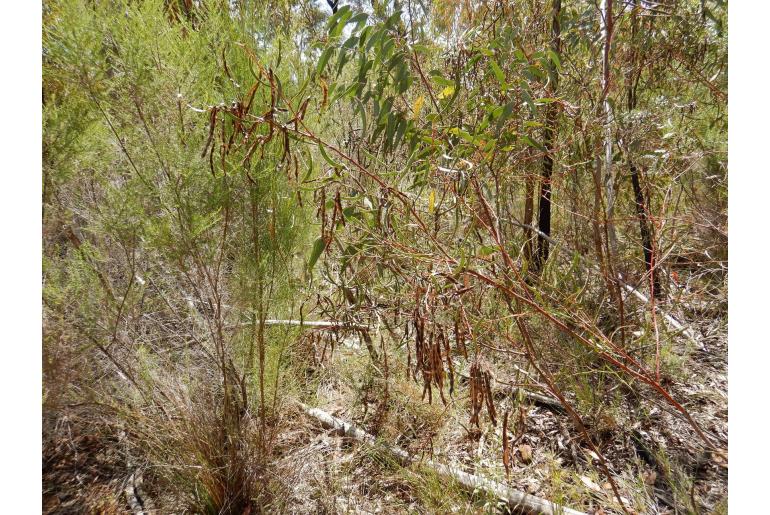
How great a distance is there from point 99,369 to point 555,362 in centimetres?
194

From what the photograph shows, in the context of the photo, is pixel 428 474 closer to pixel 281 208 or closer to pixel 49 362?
pixel 281 208

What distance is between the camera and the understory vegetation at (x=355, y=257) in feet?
4.95

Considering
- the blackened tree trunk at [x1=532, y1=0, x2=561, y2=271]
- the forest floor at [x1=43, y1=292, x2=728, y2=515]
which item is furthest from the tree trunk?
the forest floor at [x1=43, y1=292, x2=728, y2=515]

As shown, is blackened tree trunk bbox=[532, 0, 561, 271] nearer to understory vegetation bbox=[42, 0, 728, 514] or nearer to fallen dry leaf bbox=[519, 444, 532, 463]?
understory vegetation bbox=[42, 0, 728, 514]

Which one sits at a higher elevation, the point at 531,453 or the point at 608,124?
the point at 608,124

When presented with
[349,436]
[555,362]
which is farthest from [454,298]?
[349,436]

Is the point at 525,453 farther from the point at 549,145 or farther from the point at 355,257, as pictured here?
the point at 549,145

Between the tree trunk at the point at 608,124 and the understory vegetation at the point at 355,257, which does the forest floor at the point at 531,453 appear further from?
the tree trunk at the point at 608,124

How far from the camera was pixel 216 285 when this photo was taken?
1.77 m

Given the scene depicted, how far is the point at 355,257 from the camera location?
1.68 meters

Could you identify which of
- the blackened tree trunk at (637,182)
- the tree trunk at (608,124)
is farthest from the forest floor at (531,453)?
the tree trunk at (608,124)

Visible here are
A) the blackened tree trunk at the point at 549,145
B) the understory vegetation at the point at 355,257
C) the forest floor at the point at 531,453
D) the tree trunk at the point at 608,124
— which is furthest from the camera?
the blackened tree trunk at the point at 549,145

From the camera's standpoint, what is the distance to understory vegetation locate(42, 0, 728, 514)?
1.51 meters

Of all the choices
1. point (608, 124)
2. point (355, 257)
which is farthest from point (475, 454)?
point (608, 124)
